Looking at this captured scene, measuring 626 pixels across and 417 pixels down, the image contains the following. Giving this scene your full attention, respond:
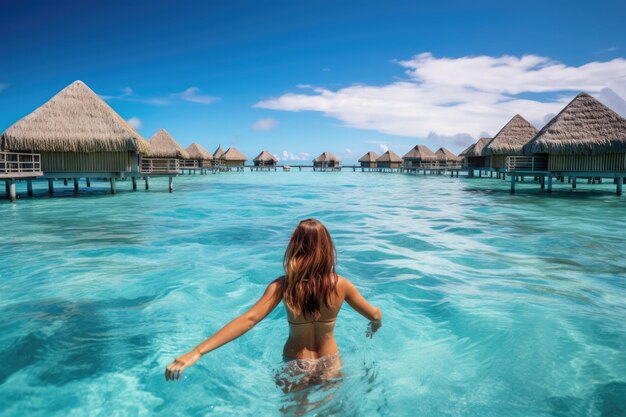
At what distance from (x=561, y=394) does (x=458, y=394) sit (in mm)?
826

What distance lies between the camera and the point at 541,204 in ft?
57.1

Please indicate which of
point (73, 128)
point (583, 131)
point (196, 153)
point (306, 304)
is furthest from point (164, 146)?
point (306, 304)

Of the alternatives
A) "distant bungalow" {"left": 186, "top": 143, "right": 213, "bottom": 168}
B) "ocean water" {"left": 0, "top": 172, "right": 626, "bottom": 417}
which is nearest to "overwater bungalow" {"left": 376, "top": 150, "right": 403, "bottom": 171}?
"distant bungalow" {"left": 186, "top": 143, "right": 213, "bottom": 168}

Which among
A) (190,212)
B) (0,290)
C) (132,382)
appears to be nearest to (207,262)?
(0,290)

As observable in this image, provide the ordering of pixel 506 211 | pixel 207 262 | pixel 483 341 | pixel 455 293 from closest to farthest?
1. pixel 483 341
2. pixel 455 293
3. pixel 207 262
4. pixel 506 211

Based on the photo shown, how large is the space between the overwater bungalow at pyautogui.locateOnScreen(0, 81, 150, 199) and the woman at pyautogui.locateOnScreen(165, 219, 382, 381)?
1922 centimetres

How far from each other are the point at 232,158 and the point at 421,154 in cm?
2525

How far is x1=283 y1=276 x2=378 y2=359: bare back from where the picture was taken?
2686 millimetres

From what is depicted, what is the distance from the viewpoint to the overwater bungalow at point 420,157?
Result: 5255cm

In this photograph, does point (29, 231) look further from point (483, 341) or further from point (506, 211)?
point (506, 211)

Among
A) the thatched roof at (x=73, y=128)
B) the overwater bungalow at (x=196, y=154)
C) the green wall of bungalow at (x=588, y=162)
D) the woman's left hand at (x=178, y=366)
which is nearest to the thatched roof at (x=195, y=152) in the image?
the overwater bungalow at (x=196, y=154)

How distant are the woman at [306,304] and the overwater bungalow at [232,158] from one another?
56341 millimetres

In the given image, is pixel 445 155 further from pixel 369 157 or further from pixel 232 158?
pixel 232 158

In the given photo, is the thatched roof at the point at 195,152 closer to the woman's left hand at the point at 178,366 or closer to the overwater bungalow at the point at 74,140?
the overwater bungalow at the point at 74,140
